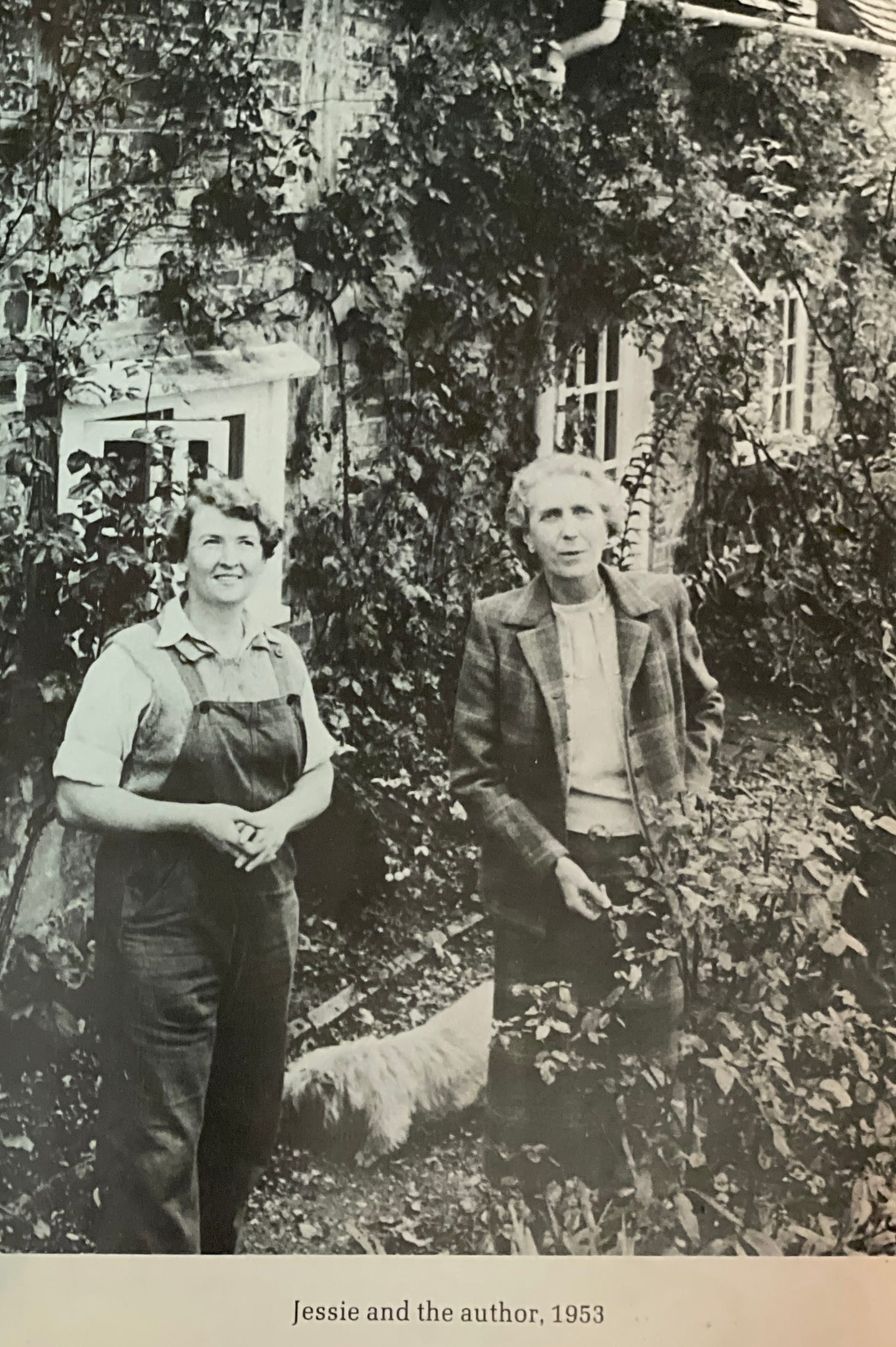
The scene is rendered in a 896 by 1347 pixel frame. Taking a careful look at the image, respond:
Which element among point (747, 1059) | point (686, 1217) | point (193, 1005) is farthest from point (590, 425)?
point (686, 1217)

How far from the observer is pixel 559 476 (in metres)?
3.04

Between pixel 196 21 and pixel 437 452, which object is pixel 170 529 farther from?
pixel 196 21

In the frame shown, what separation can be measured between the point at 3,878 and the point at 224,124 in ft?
6.32

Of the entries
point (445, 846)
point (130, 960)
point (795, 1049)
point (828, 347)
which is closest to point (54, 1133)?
point (130, 960)

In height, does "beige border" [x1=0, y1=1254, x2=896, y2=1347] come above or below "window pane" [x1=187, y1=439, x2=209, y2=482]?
below

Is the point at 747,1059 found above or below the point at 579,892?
below

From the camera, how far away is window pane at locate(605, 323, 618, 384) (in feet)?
10.1

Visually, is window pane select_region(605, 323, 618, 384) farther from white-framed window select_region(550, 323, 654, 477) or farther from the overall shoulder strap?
the overall shoulder strap

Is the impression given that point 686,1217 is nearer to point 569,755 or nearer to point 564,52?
point 569,755

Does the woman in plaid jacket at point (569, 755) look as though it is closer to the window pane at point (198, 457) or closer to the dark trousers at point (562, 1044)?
the dark trousers at point (562, 1044)

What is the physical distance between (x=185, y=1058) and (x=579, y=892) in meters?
1.02

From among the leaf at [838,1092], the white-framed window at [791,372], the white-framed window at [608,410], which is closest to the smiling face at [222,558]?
the white-framed window at [608,410]

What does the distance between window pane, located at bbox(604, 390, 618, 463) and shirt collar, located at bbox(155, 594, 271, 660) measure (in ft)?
3.22

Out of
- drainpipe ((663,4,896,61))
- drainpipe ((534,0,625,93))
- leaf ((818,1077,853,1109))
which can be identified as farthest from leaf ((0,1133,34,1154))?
drainpipe ((663,4,896,61))
